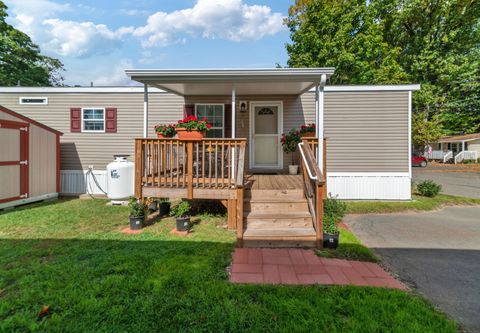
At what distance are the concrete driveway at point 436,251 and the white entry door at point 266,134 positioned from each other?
2.59 meters

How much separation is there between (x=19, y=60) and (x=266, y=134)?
76.6 feet

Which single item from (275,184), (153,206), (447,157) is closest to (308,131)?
(275,184)

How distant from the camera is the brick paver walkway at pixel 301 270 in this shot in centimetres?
268

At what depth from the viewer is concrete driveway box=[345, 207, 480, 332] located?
2455 millimetres

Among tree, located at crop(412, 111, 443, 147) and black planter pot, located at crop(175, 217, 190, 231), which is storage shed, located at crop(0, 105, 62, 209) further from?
tree, located at crop(412, 111, 443, 147)

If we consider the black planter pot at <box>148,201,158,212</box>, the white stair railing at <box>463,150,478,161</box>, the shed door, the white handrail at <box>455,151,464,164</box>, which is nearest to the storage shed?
the shed door

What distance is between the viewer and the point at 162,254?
324cm

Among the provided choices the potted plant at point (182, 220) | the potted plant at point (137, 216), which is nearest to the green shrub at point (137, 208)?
the potted plant at point (137, 216)

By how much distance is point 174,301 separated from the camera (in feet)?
7.24

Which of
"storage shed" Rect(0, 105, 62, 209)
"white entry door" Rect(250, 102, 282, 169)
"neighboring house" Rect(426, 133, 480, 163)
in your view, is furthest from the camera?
"neighboring house" Rect(426, 133, 480, 163)

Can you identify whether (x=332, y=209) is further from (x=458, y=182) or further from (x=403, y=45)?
(x=403, y=45)

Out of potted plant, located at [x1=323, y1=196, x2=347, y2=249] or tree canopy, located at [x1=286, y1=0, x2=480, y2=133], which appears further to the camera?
tree canopy, located at [x1=286, y1=0, x2=480, y2=133]

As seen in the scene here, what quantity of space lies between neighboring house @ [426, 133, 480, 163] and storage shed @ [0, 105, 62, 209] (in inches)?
1116

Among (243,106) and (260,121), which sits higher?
(243,106)
